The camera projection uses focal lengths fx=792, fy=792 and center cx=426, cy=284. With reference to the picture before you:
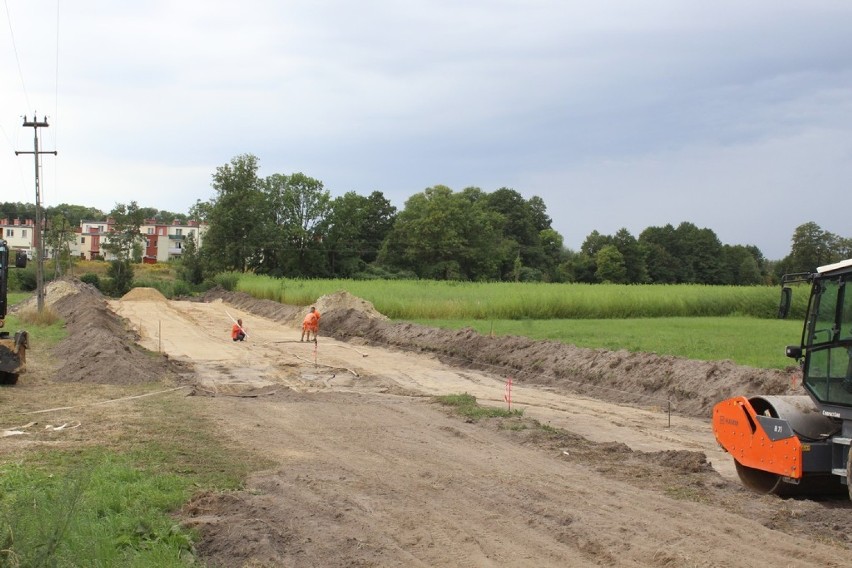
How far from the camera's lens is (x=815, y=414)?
8.77 metres

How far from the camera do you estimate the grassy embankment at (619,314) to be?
24547mm

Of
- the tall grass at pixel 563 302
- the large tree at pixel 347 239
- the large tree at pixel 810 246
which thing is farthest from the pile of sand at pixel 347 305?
the large tree at pixel 347 239

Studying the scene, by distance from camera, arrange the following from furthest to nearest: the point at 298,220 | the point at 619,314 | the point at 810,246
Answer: the point at 298,220
the point at 810,246
the point at 619,314

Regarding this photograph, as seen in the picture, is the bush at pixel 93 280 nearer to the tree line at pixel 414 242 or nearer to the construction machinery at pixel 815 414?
the tree line at pixel 414 242

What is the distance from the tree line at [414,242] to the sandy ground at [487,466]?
51668 millimetres

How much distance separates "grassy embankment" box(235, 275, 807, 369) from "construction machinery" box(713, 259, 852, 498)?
10.4 metres

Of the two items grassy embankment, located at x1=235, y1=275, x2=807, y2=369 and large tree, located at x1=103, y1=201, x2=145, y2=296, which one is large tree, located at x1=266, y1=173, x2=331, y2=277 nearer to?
large tree, located at x1=103, y1=201, x2=145, y2=296

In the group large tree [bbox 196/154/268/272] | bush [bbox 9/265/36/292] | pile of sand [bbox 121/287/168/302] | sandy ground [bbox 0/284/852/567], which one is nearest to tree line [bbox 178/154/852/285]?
large tree [bbox 196/154/268/272]

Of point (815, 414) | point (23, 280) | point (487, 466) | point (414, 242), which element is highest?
point (414, 242)

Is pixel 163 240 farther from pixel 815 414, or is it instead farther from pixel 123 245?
pixel 815 414

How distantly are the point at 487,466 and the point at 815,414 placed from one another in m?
3.94

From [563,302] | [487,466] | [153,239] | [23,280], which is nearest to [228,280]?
[23,280]

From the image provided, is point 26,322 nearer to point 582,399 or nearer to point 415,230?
point 582,399

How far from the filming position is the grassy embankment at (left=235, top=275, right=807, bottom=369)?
966 inches
